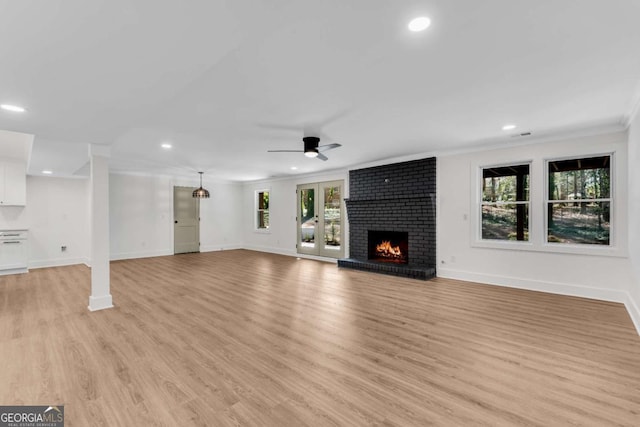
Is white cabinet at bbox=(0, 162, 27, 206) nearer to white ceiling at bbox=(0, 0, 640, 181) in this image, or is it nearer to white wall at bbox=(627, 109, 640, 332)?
white ceiling at bbox=(0, 0, 640, 181)

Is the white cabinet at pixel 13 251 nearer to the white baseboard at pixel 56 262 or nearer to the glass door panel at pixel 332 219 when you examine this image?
the white baseboard at pixel 56 262

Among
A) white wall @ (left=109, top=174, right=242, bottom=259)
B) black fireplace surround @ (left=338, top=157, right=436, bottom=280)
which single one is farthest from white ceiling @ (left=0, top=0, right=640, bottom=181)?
white wall @ (left=109, top=174, right=242, bottom=259)

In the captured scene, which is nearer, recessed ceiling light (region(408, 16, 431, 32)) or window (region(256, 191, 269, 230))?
recessed ceiling light (region(408, 16, 431, 32))

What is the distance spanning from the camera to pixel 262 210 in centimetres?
1000

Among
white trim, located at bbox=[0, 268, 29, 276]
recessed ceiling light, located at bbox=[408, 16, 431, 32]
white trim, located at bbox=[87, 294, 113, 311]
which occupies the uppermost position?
recessed ceiling light, located at bbox=[408, 16, 431, 32]

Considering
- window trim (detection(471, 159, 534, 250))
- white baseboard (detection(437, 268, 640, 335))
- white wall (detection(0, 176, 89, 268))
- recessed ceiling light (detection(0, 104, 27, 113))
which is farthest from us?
white wall (detection(0, 176, 89, 268))

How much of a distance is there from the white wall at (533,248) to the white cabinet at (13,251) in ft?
29.3

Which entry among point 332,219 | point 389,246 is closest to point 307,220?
point 332,219

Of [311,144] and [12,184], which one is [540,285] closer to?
[311,144]

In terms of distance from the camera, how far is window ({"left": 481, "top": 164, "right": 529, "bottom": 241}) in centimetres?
489

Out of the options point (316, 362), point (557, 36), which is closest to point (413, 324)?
point (316, 362)

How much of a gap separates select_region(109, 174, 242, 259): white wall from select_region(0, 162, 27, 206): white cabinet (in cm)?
168

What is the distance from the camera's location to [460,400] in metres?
1.94

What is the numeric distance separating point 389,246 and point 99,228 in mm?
5385
